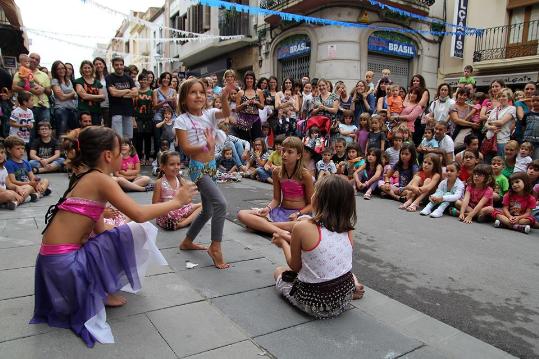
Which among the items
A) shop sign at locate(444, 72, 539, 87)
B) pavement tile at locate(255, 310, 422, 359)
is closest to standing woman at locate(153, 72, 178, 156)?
pavement tile at locate(255, 310, 422, 359)

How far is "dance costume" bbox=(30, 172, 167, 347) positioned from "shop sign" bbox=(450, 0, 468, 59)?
15.7 meters

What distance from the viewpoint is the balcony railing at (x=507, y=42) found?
549 inches

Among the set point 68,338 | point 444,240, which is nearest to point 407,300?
point 444,240

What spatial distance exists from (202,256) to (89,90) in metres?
6.08

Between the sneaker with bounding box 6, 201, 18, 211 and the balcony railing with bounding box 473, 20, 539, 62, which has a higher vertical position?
the balcony railing with bounding box 473, 20, 539, 62

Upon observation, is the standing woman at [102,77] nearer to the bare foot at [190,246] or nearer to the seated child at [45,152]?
the seated child at [45,152]

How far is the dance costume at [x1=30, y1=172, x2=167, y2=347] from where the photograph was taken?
2.37 meters

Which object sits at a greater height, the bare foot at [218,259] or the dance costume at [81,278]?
the dance costume at [81,278]

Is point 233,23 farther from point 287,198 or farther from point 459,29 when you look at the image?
point 287,198

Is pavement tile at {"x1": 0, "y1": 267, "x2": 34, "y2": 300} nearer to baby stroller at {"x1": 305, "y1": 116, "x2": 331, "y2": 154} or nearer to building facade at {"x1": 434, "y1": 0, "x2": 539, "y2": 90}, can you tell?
baby stroller at {"x1": 305, "y1": 116, "x2": 331, "y2": 154}

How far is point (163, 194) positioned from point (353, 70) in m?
10.9

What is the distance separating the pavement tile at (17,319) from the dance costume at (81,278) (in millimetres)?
55

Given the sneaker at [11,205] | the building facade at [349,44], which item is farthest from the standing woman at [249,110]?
the building facade at [349,44]

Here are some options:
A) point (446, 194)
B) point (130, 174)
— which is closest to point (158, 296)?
point (130, 174)
